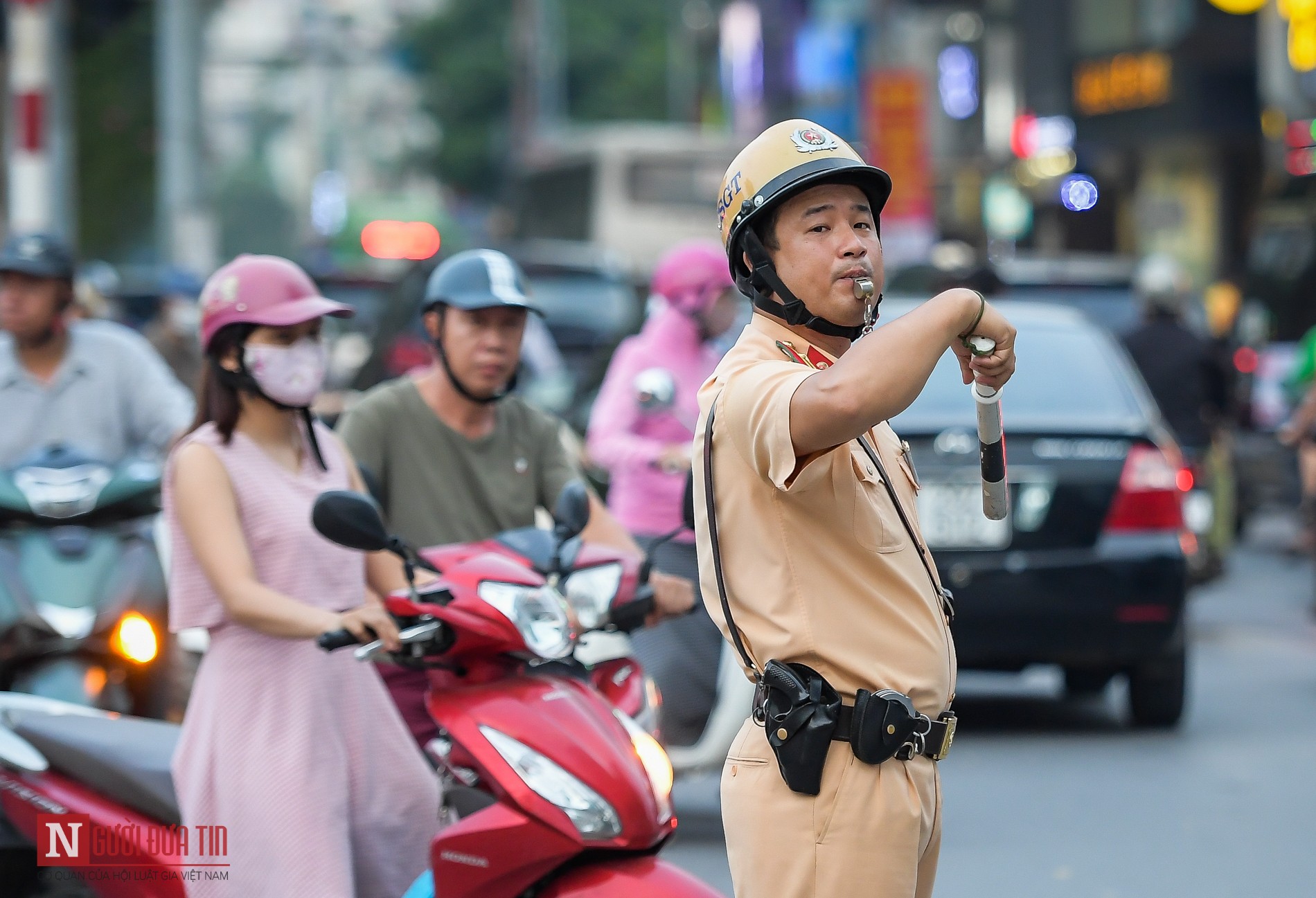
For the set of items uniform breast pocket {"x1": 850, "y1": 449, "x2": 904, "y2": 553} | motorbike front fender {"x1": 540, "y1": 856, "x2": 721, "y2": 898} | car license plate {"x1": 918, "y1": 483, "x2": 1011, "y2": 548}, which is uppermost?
uniform breast pocket {"x1": 850, "y1": 449, "x2": 904, "y2": 553}

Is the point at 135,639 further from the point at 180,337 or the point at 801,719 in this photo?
the point at 180,337

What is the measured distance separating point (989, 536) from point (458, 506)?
369 centimetres

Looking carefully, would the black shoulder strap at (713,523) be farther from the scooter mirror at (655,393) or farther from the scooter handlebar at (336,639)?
the scooter mirror at (655,393)

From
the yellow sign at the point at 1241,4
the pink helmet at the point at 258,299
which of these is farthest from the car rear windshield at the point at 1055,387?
the yellow sign at the point at 1241,4

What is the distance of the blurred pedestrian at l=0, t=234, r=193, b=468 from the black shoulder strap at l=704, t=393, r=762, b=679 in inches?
156

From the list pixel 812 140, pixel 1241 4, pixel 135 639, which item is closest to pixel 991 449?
pixel 812 140

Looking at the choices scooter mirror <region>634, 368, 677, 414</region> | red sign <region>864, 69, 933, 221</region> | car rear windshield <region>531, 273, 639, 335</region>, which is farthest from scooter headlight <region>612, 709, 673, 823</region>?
red sign <region>864, 69, 933, 221</region>

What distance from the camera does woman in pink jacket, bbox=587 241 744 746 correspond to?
22.2 ft

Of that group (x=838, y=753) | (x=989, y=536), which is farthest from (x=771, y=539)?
(x=989, y=536)

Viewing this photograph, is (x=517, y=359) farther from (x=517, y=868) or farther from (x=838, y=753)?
(x=838, y=753)

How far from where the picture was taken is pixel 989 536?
8.27 m

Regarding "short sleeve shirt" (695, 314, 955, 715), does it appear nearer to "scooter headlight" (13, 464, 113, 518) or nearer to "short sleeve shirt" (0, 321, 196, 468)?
"scooter headlight" (13, 464, 113, 518)

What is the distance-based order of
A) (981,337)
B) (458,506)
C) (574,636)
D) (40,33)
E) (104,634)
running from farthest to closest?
(40,33)
(104,634)
(458,506)
(574,636)
(981,337)

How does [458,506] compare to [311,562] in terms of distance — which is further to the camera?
[458,506]
